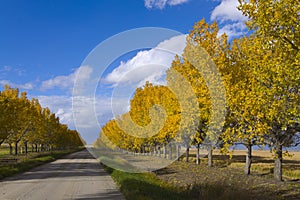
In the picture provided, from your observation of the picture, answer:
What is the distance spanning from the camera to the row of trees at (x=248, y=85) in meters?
10.9

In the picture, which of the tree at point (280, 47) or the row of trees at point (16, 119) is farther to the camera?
the row of trees at point (16, 119)

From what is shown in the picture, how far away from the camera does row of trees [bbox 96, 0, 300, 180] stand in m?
10.9

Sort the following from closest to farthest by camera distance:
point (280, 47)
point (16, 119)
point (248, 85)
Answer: point (280, 47) → point (248, 85) → point (16, 119)

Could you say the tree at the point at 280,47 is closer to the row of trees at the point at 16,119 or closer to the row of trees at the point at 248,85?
the row of trees at the point at 248,85

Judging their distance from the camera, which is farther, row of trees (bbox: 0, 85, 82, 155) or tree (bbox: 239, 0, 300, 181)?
row of trees (bbox: 0, 85, 82, 155)

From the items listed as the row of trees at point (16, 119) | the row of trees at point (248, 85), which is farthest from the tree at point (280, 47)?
the row of trees at point (16, 119)

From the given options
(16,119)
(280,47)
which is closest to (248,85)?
(280,47)

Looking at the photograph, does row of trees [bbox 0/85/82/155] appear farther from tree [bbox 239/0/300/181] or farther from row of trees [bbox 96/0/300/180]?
tree [bbox 239/0/300/181]

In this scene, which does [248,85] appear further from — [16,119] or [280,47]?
[16,119]

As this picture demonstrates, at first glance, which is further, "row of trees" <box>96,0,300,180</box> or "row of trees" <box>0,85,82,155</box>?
"row of trees" <box>0,85,82,155</box>

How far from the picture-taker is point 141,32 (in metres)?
25.2

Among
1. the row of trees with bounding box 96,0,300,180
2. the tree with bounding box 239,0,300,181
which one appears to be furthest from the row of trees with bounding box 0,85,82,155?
the tree with bounding box 239,0,300,181

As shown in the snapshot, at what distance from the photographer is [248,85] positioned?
57.0 feet

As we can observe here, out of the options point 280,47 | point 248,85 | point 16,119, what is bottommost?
point 16,119
